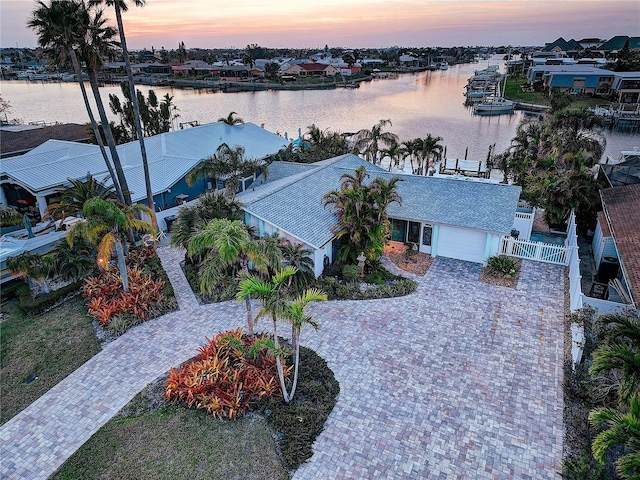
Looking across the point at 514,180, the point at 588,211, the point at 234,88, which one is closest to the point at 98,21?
the point at 588,211

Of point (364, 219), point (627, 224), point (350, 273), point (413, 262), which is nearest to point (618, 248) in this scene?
point (627, 224)

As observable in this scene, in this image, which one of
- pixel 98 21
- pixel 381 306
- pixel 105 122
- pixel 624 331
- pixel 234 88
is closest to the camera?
pixel 624 331

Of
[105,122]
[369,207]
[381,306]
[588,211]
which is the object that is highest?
[105,122]

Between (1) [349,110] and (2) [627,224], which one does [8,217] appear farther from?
(1) [349,110]

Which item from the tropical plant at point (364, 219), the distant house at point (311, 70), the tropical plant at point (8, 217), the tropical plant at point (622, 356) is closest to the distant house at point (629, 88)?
the tropical plant at point (364, 219)

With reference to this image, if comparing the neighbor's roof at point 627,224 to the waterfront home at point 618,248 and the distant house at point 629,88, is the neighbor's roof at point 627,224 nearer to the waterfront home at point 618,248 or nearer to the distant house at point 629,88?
the waterfront home at point 618,248

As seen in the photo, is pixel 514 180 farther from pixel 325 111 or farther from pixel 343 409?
pixel 325 111
